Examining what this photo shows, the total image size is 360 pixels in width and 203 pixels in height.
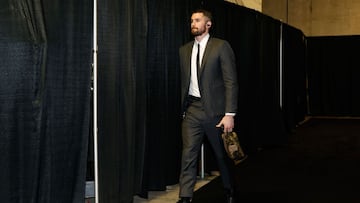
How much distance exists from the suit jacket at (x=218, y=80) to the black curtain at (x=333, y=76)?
9.94 m

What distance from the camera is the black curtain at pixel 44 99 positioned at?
288cm

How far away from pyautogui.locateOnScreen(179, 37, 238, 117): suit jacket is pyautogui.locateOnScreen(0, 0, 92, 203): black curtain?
0.88 m

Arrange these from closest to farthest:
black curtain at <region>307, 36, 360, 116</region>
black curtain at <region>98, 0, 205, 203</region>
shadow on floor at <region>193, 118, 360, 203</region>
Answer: black curtain at <region>98, 0, 205, 203</region>
shadow on floor at <region>193, 118, 360, 203</region>
black curtain at <region>307, 36, 360, 116</region>

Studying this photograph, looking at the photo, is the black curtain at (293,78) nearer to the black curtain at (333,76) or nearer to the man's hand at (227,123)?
the black curtain at (333,76)

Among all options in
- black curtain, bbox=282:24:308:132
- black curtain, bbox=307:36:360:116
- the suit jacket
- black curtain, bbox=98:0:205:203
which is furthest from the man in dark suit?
black curtain, bbox=307:36:360:116

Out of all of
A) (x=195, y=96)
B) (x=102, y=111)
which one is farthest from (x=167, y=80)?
(x=102, y=111)

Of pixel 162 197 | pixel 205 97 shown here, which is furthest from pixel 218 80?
pixel 162 197

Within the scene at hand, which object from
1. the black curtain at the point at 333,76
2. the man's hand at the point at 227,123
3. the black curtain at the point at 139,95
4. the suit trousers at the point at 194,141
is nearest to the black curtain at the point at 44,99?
the black curtain at the point at 139,95

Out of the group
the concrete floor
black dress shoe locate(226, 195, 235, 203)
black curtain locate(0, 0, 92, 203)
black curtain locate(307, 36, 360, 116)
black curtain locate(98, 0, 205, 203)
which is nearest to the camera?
black curtain locate(0, 0, 92, 203)

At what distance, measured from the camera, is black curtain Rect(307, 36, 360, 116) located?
42.9ft

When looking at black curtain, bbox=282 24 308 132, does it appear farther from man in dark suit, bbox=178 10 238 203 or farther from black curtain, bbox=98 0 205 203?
man in dark suit, bbox=178 10 238 203

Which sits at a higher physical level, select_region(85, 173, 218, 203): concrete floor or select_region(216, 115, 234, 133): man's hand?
select_region(216, 115, 234, 133): man's hand

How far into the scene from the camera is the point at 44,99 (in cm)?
308

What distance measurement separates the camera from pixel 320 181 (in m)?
5.25
